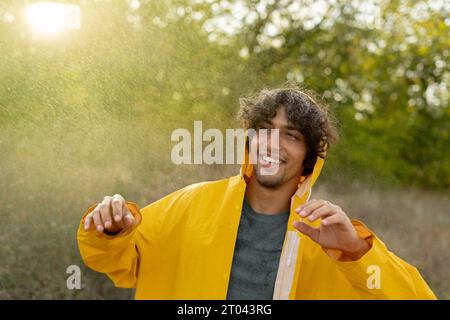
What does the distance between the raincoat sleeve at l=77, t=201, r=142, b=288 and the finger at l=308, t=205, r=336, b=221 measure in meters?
0.54

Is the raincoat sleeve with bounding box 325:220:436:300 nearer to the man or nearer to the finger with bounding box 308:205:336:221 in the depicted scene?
the man

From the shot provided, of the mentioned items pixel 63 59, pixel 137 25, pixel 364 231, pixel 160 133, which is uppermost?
pixel 137 25

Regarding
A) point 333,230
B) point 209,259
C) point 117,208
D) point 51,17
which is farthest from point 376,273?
point 51,17

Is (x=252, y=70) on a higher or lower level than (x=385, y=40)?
lower

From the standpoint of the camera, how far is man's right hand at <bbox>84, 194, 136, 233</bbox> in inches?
68.6

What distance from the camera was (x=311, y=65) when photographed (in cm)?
517

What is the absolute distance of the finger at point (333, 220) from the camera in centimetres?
173

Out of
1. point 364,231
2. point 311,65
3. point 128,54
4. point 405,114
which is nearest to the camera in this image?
point 364,231

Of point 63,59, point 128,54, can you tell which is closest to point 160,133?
point 128,54
